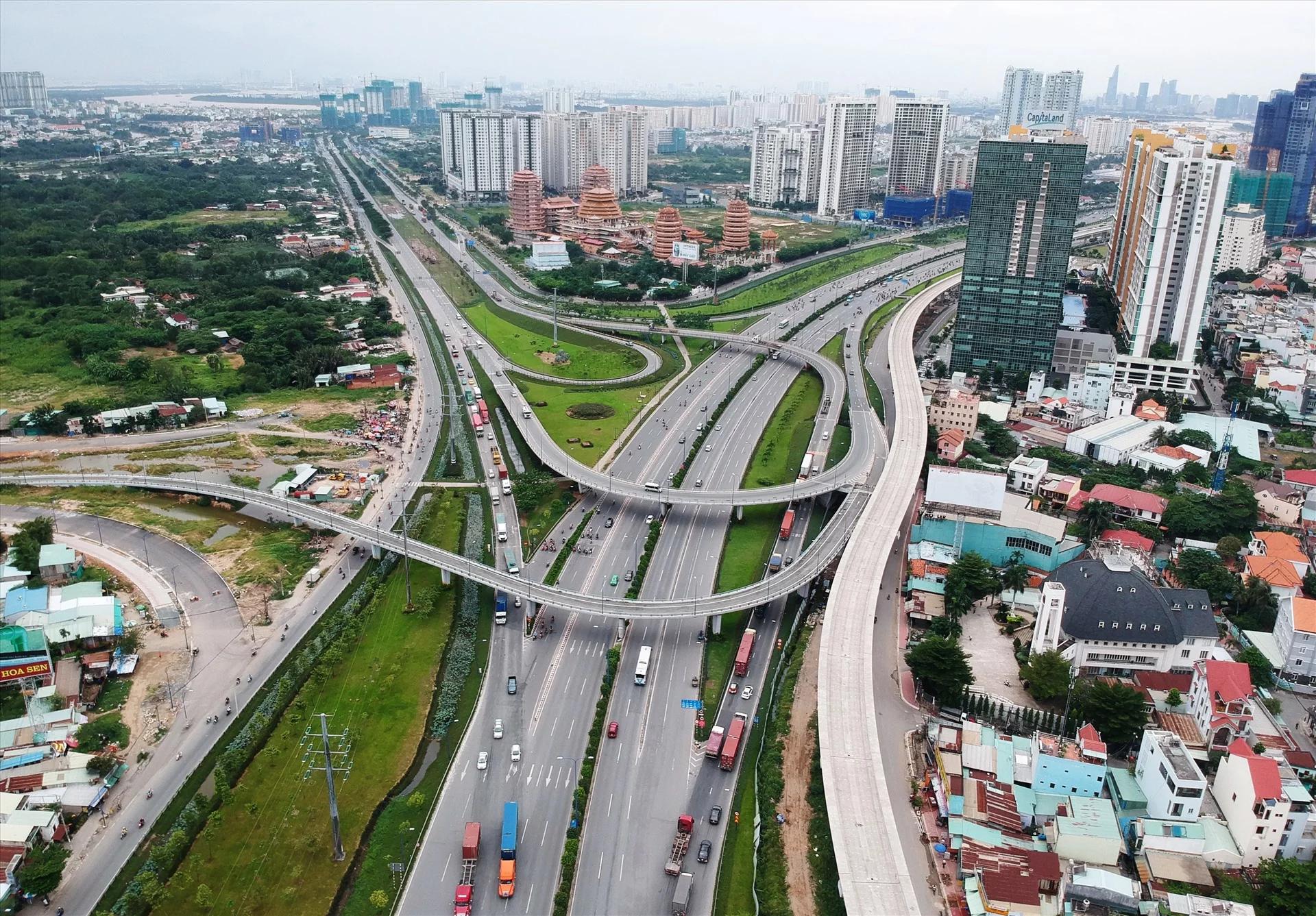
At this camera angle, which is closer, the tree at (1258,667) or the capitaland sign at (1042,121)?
the tree at (1258,667)

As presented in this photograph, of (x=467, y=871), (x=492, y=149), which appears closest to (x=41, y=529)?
(x=467, y=871)

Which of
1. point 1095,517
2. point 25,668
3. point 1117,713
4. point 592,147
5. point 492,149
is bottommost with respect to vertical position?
point 25,668

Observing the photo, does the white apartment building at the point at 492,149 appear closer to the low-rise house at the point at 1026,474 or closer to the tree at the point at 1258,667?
the low-rise house at the point at 1026,474

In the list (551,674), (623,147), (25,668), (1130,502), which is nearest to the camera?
(25,668)

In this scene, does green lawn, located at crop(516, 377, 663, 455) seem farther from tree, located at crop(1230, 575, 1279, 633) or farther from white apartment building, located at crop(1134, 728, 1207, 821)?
white apartment building, located at crop(1134, 728, 1207, 821)

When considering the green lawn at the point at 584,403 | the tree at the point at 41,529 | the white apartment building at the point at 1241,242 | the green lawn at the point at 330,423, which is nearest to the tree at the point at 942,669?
the green lawn at the point at 584,403

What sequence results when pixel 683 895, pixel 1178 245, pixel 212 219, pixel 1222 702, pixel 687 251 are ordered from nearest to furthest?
pixel 683 895, pixel 1222 702, pixel 1178 245, pixel 687 251, pixel 212 219

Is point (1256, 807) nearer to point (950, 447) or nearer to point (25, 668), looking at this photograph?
point (950, 447)
